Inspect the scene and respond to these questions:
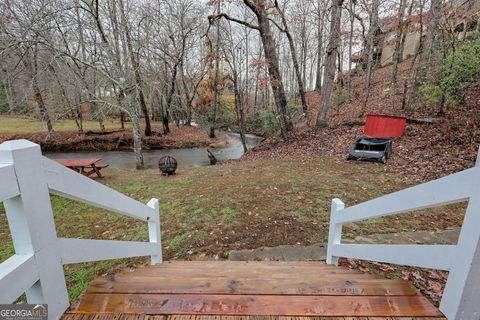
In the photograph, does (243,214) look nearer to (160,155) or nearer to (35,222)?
(35,222)

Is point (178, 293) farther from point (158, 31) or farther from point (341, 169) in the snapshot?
point (158, 31)

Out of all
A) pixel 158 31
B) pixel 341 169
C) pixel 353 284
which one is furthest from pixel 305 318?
A: pixel 158 31

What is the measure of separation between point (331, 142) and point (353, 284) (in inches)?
349

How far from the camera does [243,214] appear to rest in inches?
177

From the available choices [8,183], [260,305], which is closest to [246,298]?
[260,305]

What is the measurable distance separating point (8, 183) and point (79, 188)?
1.26 ft

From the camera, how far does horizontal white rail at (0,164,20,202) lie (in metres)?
0.94

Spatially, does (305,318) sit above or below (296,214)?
above

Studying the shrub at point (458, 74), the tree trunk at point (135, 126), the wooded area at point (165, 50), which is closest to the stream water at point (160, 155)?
the tree trunk at point (135, 126)

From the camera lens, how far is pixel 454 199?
1152 millimetres

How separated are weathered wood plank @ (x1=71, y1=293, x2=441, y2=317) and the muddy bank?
17184 millimetres

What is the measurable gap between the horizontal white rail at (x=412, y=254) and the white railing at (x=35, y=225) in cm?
187

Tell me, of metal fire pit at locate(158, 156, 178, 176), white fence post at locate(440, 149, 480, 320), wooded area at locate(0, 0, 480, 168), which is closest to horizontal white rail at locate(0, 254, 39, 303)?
white fence post at locate(440, 149, 480, 320)

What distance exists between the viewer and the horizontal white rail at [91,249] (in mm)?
1300
